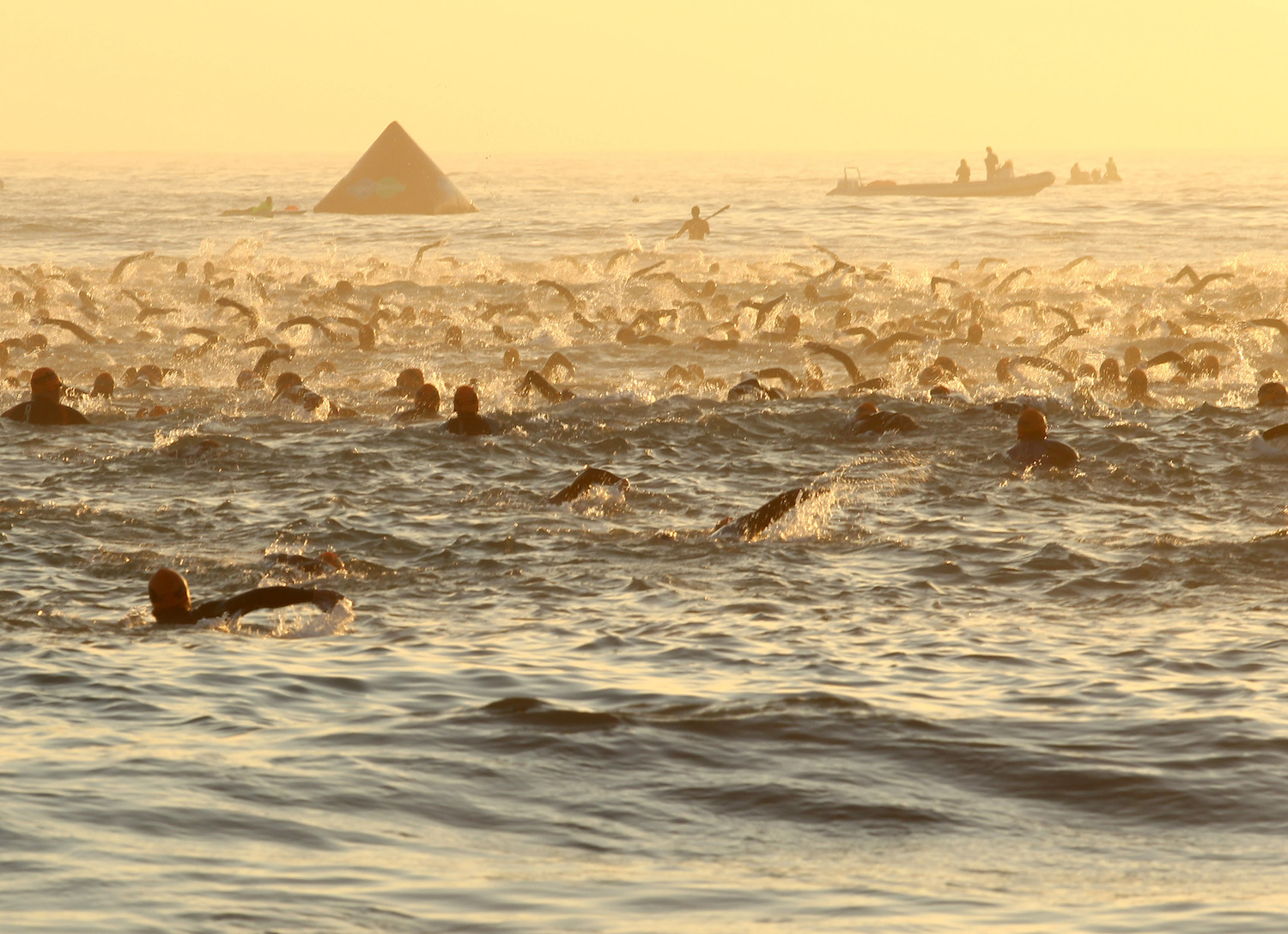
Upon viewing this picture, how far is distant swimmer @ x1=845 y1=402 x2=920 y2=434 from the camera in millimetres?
19953

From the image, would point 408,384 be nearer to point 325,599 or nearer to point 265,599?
point 325,599

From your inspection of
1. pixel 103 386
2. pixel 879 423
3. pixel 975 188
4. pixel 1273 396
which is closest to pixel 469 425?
pixel 879 423

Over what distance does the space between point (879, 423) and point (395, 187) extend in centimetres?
7584

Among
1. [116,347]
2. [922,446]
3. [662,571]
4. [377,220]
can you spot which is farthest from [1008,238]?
[662,571]

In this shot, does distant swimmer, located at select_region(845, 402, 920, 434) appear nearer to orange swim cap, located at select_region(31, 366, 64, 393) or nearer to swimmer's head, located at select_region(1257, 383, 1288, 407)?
swimmer's head, located at select_region(1257, 383, 1288, 407)

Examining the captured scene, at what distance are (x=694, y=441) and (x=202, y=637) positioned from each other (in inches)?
373

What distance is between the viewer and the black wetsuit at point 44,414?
2131cm

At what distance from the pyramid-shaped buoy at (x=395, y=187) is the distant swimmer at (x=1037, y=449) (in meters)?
76.8

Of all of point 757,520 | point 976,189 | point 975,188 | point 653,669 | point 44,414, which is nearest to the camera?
point 653,669

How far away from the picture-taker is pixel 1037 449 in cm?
1797

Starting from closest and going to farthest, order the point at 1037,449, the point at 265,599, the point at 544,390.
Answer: the point at 265,599 < the point at 1037,449 < the point at 544,390

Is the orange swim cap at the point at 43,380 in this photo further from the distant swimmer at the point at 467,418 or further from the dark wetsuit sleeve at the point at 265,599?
the dark wetsuit sleeve at the point at 265,599

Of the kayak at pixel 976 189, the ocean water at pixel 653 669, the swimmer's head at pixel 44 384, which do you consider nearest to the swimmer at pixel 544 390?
the ocean water at pixel 653 669

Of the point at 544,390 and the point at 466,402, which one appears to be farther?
the point at 544,390
